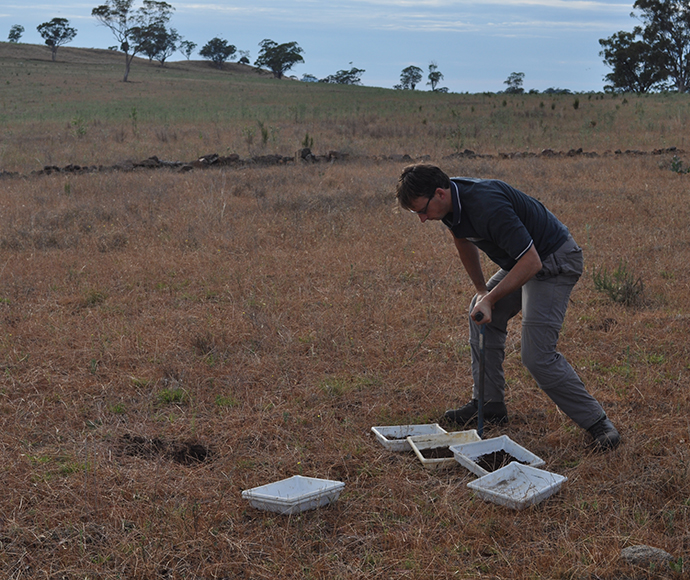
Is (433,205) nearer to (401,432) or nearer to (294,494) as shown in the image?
(401,432)

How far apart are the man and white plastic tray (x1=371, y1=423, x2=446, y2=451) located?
→ 2.28 ft

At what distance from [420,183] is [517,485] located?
4.96 feet

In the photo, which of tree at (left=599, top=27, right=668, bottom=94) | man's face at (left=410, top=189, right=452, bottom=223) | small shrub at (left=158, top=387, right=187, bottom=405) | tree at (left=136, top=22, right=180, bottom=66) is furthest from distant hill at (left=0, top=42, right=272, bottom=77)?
man's face at (left=410, top=189, right=452, bottom=223)

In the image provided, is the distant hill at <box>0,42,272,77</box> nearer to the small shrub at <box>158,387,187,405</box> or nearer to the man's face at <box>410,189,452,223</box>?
the small shrub at <box>158,387,187,405</box>

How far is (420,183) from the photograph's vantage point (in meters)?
2.97

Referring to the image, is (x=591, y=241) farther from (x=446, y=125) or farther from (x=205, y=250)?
(x=446, y=125)

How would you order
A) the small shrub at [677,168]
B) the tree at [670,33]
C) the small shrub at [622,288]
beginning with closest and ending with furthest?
the small shrub at [622,288]
the small shrub at [677,168]
the tree at [670,33]

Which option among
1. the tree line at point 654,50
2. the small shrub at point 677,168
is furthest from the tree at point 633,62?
the small shrub at point 677,168

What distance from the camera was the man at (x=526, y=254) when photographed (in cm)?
295

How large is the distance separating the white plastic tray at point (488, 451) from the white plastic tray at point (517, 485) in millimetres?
105

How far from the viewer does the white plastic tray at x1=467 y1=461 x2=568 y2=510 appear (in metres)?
2.76

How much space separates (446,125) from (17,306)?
16520 mm

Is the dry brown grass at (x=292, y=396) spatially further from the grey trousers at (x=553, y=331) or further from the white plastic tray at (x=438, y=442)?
the grey trousers at (x=553, y=331)

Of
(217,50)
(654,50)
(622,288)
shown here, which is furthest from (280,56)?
(622,288)
